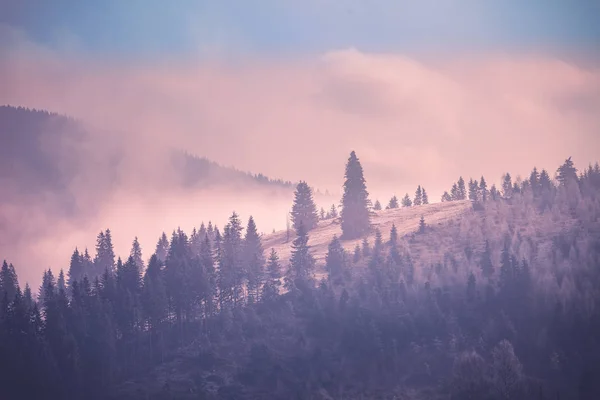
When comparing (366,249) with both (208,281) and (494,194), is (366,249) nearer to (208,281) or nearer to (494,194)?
(208,281)

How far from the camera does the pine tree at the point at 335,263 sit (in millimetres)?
142575

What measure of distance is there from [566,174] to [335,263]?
7903cm

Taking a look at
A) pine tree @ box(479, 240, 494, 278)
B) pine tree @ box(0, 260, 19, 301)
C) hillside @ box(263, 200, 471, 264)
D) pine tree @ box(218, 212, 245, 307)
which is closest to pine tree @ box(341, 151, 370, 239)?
hillside @ box(263, 200, 471, 264)

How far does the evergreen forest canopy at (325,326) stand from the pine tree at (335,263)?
1.04 ft

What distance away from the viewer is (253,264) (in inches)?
5379

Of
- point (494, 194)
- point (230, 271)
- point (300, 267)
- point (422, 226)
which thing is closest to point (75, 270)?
point (230, 271)

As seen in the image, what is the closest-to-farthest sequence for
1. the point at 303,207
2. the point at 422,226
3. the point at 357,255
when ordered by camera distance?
the point at 357,255 → the point at 422,226 → the point at 303,207

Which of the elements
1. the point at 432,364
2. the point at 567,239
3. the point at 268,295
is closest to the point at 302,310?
the point at 268,295

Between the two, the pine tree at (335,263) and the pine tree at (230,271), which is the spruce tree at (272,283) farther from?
the pine tree at (335,263)

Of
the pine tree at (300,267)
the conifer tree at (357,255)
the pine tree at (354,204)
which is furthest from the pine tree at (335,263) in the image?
the pine tree at (354,204)

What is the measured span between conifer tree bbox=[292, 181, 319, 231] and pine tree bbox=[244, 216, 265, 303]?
3355cm

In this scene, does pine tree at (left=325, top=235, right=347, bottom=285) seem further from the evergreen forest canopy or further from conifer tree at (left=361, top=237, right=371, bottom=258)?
conifer tree at (left=361, top=237, right=371, bottom=258)

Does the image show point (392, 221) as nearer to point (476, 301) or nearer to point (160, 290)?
point (476, 301)

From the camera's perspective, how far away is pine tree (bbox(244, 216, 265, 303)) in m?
134
